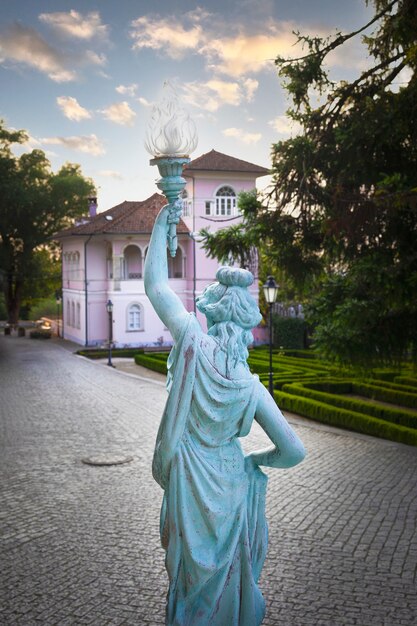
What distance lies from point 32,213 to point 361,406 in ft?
124

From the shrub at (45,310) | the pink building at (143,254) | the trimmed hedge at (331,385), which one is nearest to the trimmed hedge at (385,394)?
the trimmed hedge at (331,385)

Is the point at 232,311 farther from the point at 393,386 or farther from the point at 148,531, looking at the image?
the point at 393,386

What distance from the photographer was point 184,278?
37000 mm

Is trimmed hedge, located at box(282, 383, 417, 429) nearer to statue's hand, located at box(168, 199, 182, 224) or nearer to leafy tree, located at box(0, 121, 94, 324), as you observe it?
statue's hand, located at box(168, 199, 182, 224)

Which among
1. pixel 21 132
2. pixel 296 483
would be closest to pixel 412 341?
pixel 296 483

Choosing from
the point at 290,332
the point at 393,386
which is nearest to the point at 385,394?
the point at 393,386

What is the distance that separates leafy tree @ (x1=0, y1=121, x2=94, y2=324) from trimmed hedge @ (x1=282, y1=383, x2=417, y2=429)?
104 feet

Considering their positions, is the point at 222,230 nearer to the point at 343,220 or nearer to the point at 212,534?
the point at 343,220

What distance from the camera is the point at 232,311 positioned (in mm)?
3748

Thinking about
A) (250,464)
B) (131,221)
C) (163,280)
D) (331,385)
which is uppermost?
(131,221)

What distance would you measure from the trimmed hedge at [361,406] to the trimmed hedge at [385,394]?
3.93 feet

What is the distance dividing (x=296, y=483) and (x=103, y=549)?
152 inches

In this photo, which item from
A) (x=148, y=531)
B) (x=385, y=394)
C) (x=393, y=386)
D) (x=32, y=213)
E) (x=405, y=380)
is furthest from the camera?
(x=32, y=213)

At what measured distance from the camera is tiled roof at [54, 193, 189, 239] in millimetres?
35281
